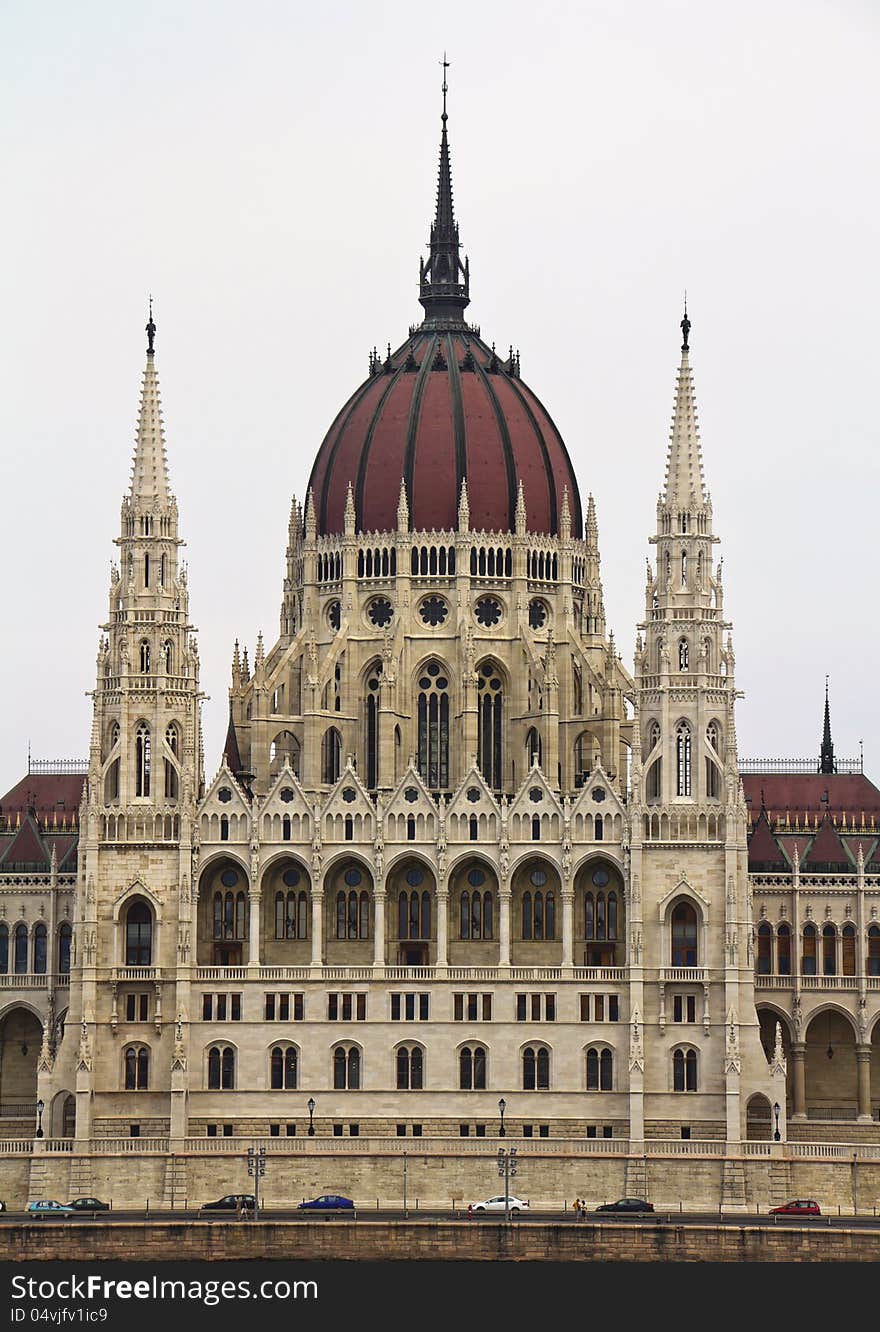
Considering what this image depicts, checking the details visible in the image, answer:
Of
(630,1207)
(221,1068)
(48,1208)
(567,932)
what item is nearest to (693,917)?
(567,932)

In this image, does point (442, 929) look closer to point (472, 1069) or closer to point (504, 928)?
point (504, 928)

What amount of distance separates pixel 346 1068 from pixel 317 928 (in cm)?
646

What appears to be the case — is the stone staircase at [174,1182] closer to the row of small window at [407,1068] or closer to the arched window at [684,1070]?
the row of small window at [407,1068]

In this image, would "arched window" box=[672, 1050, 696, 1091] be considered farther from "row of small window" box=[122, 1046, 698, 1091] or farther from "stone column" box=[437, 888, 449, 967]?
"stone column" box=[437, 888, 449, 967]

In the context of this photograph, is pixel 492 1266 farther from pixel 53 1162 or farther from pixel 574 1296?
pixel 53 1162

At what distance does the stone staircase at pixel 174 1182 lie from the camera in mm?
189625

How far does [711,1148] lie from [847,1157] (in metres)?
6.57

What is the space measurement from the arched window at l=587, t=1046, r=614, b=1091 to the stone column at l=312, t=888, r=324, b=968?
12.9 meters

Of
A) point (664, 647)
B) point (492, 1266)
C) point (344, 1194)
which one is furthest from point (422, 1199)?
point (664, 647)

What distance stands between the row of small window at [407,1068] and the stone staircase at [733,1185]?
622cm

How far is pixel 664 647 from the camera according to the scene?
199875 millimetres

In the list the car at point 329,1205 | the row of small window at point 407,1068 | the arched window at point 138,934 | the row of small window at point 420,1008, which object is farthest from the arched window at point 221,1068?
the car at point 329,1205

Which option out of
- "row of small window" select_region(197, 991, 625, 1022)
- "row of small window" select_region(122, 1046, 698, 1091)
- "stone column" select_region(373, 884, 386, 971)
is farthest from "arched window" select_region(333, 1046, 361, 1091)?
"stone column" select_region(373, 884, 386, 971)

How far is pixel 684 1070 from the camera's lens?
639 feet
